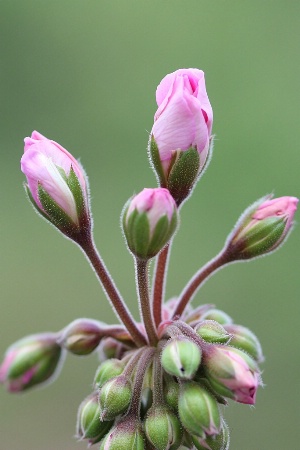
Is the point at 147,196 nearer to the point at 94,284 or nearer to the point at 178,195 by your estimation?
the point at 178,195

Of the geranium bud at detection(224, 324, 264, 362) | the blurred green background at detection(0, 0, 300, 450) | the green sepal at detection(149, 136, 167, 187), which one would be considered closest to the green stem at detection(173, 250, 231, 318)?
the geranium bud at detection(224, 324, 264, 362)

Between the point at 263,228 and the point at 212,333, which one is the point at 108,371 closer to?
the point at 212,333

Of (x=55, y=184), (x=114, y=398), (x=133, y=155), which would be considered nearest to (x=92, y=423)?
(x=114, y=398)

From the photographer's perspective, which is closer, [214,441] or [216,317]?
[214,441]

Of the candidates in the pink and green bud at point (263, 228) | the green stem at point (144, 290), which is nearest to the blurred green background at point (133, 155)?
the pink and green bud at point (263, 228)

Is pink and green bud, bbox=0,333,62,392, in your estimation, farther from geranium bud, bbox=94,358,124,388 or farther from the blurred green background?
the blurred green background

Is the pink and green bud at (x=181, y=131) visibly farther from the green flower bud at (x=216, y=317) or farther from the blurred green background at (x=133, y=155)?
the blurred green background at (x=133, y=155)

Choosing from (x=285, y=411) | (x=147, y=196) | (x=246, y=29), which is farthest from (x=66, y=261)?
(x=147, y=196)
